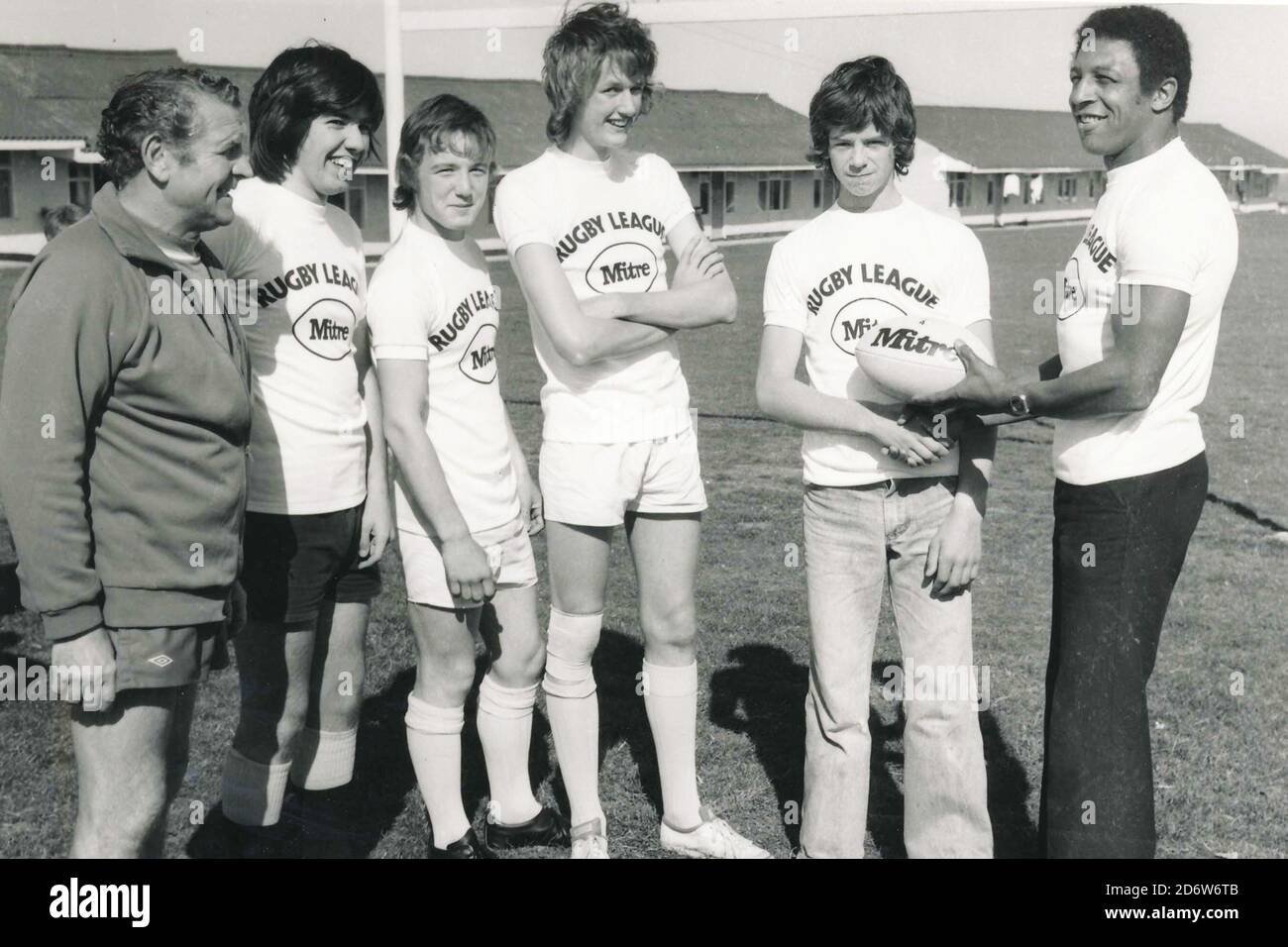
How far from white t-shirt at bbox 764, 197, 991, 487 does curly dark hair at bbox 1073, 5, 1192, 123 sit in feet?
1.75

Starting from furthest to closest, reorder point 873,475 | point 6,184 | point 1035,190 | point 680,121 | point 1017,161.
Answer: point 1035,190
point 1017,161
point 680,121
point 6,184
point 873,475

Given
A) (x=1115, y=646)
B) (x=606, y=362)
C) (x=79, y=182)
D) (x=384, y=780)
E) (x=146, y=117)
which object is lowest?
(x=384, y=780)

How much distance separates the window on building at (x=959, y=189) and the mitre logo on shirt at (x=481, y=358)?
165 feet

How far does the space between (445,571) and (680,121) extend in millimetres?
42473

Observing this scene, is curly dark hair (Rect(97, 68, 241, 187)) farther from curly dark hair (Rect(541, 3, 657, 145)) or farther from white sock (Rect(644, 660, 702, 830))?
white sock (Rect(644, 660, 702, 830))

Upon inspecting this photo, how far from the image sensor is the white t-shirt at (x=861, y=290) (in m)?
3.04

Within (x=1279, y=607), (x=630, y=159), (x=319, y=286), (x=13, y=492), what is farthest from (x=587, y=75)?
(x=1279, y=607)

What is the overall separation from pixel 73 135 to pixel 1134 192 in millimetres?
29647

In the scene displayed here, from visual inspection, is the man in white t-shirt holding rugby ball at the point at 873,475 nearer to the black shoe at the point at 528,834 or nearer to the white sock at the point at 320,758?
the black shoe at the point at 528,834

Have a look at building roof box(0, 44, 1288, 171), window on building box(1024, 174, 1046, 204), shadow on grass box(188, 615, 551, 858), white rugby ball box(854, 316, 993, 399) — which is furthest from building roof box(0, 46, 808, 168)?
white rugby ball box(854, 316, 993, 399)

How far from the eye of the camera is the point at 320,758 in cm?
344

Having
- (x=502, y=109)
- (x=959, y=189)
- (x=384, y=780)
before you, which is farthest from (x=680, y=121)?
(x=384, y=780)

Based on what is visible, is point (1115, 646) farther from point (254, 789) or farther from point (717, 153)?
point (717, 153)

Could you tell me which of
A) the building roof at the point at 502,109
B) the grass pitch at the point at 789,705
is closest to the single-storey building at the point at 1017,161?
the building roof at the point at 502,109
